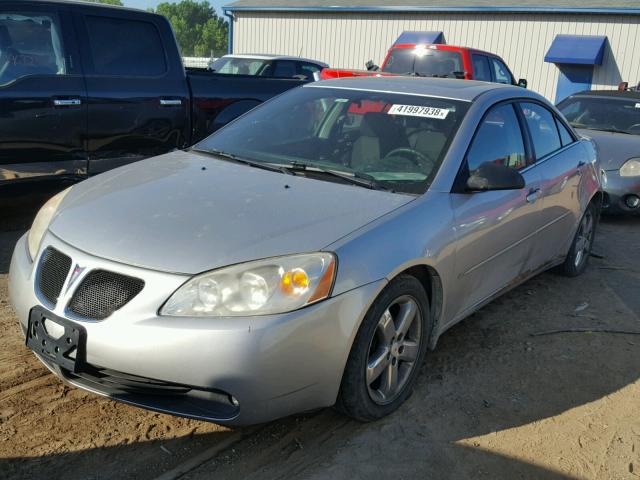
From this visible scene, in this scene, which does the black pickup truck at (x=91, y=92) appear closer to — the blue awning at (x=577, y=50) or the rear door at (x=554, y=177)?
the rear door at (x=554, y=177)

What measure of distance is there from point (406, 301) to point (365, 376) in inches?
17.3

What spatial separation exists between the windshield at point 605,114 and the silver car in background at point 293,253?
5211 millimetres

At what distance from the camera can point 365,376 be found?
3020mm

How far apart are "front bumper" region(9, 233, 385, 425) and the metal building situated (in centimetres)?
1950

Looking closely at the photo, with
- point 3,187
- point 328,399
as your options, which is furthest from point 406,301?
point 3,187

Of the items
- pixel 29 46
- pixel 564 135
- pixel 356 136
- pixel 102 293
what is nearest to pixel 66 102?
pixel 29 46

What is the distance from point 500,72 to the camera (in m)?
13.0

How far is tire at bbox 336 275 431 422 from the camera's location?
2957 mm

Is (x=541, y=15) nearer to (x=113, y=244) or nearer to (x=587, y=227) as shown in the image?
(x=587, y=227)

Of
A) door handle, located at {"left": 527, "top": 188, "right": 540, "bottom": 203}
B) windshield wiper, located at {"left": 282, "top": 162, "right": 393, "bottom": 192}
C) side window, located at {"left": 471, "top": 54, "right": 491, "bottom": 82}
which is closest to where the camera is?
windshield wiper, located at {"left": 282, "top": 162, "right": 393, "bottom": 192}

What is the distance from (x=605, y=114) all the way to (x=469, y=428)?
7324mm

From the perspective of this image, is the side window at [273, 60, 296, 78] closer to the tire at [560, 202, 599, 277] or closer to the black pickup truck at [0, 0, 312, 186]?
the black pickup truck at [0, 0, 312, 186]

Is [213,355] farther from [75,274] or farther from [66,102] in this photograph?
[66,102]

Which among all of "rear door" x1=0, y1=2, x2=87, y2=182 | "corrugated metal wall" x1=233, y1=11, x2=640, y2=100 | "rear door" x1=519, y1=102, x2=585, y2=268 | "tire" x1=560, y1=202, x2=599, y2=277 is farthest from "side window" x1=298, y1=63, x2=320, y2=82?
"corrugated metal wall" x1=233, y1=11, x2=640, y2=100
